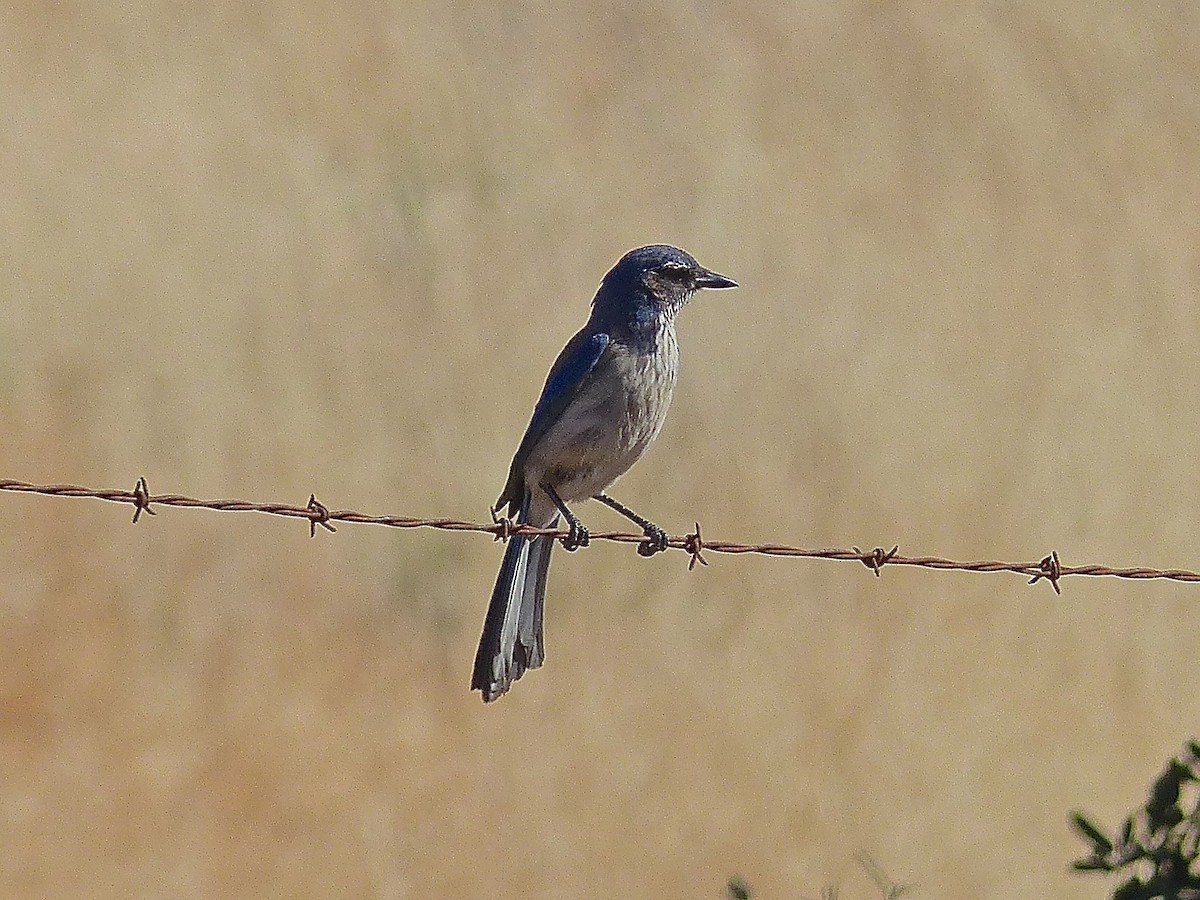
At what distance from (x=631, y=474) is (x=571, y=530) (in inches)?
171

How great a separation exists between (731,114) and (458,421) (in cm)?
272

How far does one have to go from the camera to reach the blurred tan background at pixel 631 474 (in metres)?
8.21

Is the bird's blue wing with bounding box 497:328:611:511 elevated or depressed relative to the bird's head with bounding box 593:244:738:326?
depressed

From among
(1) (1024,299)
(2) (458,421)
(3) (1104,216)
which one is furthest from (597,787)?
(3) (1104,216)

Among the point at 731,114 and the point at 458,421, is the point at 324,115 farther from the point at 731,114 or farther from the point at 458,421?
the point at 731,114

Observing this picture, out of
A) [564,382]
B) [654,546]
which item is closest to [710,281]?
[564,382]

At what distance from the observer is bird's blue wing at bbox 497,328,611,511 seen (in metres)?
5.71

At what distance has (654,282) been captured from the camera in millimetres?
5918

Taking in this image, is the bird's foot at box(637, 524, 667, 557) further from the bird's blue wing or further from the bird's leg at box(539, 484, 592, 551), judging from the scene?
the bird's blue wing

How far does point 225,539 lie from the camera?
8469 mm

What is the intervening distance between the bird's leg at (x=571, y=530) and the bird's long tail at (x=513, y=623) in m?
0.12

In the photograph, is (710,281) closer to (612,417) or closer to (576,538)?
(612,417)

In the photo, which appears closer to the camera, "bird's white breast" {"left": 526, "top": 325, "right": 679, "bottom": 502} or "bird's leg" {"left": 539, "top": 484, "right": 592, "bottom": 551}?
"bird's leg" {"left": 539, "top": 484, "right": 592, "bottom": 551}

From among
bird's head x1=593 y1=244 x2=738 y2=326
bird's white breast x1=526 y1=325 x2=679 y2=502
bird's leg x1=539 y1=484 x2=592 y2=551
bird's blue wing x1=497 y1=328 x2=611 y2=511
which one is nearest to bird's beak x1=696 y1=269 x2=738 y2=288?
bird's head x1=593 y1=244 x2=738 y2=326
